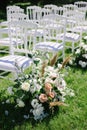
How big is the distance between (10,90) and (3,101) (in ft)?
1.15

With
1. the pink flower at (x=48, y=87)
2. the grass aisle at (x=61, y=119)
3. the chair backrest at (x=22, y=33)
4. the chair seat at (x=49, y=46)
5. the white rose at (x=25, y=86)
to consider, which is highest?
the chair backrest at (x=22, y=33)

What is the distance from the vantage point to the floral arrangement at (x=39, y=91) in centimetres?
432

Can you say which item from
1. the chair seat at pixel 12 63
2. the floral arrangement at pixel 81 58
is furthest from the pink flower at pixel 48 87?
the floral arrangement at pixel 81 58

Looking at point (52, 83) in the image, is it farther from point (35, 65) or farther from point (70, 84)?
point (70, 84)

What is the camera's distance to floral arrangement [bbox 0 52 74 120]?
432 cm

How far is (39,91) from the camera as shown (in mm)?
4391

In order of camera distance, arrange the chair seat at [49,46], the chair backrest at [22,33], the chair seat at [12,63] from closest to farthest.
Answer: the chair seat at [12,63], the chair backrest at [22,33], the chair seat at [49,46]

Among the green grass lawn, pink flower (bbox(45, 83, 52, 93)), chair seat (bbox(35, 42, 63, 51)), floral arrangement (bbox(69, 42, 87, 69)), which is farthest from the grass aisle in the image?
floral arrangement (bbox(69, 42, 87, 69))

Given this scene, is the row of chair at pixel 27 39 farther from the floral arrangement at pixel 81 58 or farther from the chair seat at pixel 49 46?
the floral arrangement at pixel 81 58

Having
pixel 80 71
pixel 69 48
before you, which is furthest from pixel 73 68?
pixel 69 48

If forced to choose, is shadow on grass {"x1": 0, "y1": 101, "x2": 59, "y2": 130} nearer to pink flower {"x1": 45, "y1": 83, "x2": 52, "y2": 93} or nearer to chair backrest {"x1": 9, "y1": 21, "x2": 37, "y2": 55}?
pink flower {"x1": 45, "y1": 83, "x2": 52, "y2": 93}

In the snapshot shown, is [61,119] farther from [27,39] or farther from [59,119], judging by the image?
[27,39]

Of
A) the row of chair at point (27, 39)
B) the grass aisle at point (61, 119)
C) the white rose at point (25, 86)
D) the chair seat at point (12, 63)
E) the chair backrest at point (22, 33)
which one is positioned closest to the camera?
the grass aisle at point (61, 119)

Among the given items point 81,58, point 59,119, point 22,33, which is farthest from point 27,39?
point 59,119
